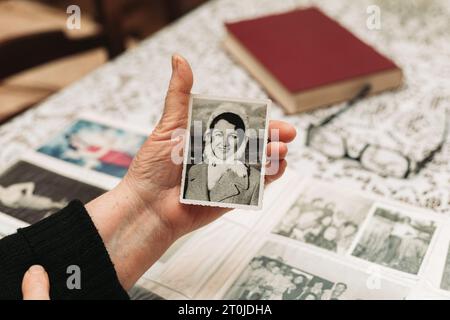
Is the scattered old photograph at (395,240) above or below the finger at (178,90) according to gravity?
below

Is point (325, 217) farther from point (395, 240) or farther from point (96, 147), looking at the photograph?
point (96, 147)

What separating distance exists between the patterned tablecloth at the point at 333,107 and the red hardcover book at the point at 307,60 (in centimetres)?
3

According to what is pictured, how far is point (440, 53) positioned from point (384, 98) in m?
0.23

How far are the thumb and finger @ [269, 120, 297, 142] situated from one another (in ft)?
0.37

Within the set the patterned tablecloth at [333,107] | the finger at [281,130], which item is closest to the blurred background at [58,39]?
the patterned tablecloth at [333,107]

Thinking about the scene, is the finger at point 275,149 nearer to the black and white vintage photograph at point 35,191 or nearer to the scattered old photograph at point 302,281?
the scattered old photograph at point 302,281

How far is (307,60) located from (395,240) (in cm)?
41

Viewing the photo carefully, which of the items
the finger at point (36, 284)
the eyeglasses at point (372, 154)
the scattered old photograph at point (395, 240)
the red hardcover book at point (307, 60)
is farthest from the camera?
the red hardcover book at point (307, 60)

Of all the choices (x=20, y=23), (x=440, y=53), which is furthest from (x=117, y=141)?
(x=20, y=23)

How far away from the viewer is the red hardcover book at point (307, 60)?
95 cm

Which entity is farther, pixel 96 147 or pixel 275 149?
pixel 96 147

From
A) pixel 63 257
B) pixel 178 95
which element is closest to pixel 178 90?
pixel 178 95

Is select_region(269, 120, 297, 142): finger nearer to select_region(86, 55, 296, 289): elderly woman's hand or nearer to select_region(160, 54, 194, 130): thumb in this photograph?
select_region(86, 55, 296, 289): elderly woman's hand

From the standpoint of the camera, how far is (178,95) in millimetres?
693
